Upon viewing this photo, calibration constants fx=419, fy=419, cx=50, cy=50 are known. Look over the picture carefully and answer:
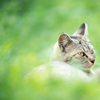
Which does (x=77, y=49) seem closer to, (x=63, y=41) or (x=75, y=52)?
(x=75, y=52)

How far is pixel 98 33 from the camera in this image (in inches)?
307

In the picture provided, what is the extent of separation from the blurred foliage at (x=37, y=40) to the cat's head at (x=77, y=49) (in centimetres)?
26

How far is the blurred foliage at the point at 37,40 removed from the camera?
1.81 m

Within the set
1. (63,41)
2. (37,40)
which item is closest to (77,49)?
(63,41)

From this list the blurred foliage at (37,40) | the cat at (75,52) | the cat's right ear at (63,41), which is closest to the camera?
the blurred foliage at (37,40)

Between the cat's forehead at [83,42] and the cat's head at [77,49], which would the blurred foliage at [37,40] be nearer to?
the cat's head at [77,49]

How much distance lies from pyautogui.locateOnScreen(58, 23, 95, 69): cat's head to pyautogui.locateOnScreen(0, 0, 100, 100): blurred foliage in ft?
0.85

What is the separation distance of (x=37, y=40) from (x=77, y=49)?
2.00 meters

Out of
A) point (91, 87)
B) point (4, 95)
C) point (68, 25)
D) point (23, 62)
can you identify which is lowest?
point (91, 87)

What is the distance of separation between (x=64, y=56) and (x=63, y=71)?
234 centimetres

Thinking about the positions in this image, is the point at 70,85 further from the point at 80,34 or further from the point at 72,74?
the point at 80,34

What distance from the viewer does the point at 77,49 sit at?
16.7 feet

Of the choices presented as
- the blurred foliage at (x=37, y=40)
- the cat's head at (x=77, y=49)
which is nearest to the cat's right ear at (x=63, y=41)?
the cat's head at (x=77, y=49)

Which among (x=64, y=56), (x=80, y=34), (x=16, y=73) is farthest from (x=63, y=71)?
(x=80, y=34)
